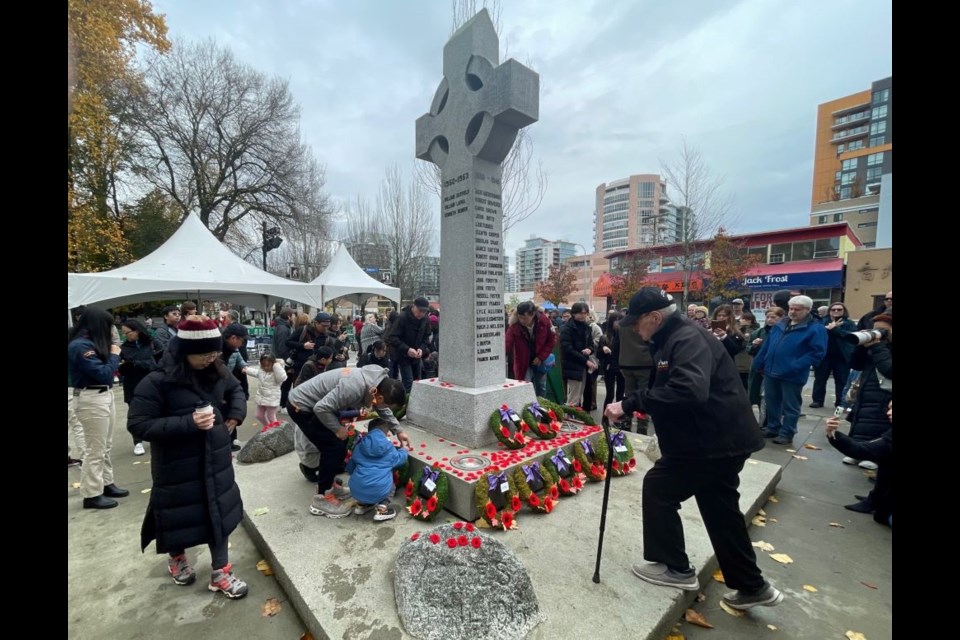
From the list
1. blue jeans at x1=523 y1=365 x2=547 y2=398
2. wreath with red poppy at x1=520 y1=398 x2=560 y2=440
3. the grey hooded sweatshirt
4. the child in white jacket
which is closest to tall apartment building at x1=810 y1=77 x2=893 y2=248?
blue jeans at x1=523 y1=365 x2=547 y2=398

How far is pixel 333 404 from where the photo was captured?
309cm

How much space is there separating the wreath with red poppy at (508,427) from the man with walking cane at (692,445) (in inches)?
58.7

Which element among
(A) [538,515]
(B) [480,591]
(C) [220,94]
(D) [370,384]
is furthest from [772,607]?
(C) [220,94]

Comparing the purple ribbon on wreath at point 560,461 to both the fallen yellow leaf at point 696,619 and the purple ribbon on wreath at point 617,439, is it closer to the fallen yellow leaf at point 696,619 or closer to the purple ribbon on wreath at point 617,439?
the purple ribbon on wreath at point 617,439

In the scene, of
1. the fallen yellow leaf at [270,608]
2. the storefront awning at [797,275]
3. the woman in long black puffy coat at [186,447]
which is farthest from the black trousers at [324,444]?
the storefront awning at [797,275]

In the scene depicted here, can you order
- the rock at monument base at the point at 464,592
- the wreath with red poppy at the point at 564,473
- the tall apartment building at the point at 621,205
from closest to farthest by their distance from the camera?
the rock at monument base at the point at 464,592 → the wreath with red poppy at the point at 564,473 → the tall apartment building at the point at 621,205

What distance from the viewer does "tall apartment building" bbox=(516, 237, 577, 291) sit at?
3770 inches

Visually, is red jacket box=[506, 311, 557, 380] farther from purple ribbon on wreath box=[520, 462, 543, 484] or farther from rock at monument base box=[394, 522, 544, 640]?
rock at monument base box=[394, 522, 544, 640]

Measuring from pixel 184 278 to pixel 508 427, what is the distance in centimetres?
979

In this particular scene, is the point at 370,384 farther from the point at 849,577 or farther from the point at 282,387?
the point at 282,387

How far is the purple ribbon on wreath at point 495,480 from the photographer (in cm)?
327

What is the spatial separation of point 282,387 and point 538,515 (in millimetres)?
5173
